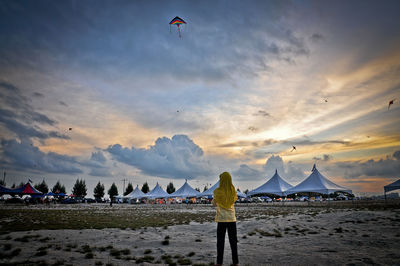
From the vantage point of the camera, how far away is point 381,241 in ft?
25.0

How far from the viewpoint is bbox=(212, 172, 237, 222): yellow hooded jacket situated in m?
5.02

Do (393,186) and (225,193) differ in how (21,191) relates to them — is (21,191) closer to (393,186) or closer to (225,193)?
(225,193)

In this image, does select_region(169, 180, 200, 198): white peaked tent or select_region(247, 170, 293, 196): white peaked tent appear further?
select_region(169, 180, 200, 198): white peaked tent

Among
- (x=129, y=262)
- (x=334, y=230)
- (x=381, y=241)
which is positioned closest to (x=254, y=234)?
(x=334, y=230)

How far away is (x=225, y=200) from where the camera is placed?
201 inches

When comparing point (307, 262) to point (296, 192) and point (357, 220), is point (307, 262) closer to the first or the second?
point (357, 220)

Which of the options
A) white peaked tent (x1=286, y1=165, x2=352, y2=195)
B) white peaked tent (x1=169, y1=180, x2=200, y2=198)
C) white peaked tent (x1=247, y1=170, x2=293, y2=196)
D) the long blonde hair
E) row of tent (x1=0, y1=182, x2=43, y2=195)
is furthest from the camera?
white peaked tent (x1=169, y1=180, x2=200, y2=198)

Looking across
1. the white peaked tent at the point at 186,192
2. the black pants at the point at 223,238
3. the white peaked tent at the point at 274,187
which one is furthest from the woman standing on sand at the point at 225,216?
the white peaked tent at the point at 186,192

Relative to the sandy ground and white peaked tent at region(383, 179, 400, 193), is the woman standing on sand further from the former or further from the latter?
white peaked tent at region(383, 179, 400, 193)

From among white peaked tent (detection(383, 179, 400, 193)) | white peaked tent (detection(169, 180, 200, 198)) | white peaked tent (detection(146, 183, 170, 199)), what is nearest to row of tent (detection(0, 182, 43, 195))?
white peaked tent (detection(146, 183, 170, 199))

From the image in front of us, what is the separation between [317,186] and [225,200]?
32.1m

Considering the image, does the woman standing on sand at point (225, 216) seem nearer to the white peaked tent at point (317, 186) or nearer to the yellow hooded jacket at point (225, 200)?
the yellow hooded jacket at point (225, 200)

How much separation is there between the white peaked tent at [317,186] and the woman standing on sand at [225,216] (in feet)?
102

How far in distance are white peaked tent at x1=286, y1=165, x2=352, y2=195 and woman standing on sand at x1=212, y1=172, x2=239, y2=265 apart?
102ft
